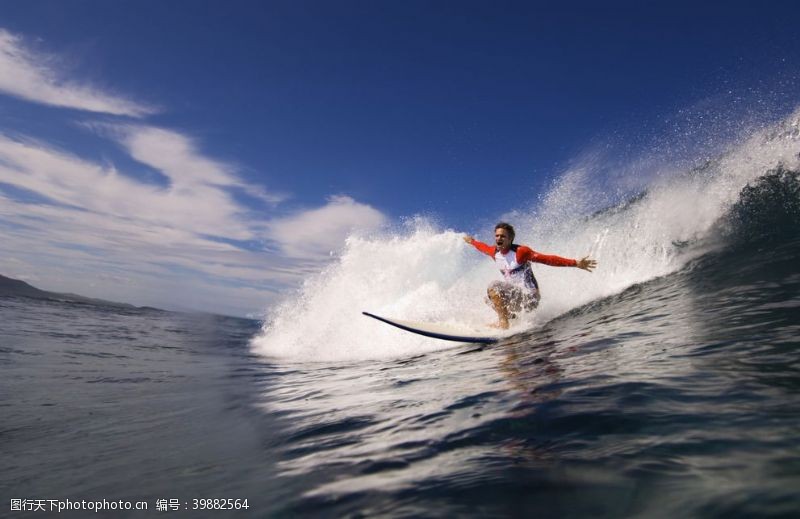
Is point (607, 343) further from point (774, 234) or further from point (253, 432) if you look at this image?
point (774, 234)

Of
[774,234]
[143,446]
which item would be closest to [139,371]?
[143,446]

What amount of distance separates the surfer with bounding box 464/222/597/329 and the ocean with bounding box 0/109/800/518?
0.47m

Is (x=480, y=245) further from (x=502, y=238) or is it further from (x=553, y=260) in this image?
(x=553, y=260)

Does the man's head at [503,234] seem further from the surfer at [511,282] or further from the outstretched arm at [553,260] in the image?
the outstretched arm at [553,260]

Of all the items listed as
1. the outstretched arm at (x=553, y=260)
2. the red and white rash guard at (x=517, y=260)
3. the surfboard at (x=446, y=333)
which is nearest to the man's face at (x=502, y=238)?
the red and white rash guard at (x=517, y=260)

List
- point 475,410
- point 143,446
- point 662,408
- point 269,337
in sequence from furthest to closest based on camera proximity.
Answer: point 269,337, point 143,446, point 475,410, point 662,408

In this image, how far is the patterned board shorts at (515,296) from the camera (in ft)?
30.6

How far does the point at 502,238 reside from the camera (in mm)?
9570

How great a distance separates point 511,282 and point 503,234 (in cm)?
109

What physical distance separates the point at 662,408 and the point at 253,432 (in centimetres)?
364

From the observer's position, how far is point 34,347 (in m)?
11.1

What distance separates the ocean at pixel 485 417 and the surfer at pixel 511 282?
18.7 inches

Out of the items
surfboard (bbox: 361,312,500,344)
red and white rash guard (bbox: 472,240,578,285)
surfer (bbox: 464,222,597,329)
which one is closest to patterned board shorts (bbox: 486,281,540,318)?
surfer (bbox: 464,222,597,329)

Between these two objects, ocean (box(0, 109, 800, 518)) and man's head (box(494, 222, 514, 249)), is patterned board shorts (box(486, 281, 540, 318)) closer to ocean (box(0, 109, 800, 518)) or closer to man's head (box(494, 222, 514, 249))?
ocean (box(0, 109, 800, 518))
